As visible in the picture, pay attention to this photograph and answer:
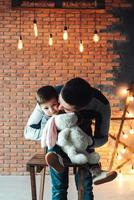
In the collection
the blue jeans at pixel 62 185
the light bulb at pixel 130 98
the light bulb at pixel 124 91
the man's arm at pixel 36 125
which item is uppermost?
the man's arm at pixel 36 125

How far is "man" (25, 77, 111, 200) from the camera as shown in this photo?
2.76 m

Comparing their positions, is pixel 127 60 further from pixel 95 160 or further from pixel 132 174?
pixel 95 160

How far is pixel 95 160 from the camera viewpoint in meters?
2.93

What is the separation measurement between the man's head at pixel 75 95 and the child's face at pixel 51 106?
217 mm

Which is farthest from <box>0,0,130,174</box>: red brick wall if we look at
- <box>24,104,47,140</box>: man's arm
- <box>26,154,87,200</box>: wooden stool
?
<box>24,104,47,140</box>: man's arm

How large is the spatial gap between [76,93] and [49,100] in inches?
13.1

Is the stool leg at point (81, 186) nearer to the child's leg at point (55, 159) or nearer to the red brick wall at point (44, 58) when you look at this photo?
the child's leg at point (55, 159)

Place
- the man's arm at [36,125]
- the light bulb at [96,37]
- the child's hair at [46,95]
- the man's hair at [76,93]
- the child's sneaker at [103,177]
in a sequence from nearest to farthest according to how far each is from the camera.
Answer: the man's hair at [76,93] < the child's sneaker at [103,177] < the child's hair at [46,95] < the man's arm at [36,125] < the light bulb at [96,37]

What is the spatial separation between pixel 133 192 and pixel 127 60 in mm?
1821

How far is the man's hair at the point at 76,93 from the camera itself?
2.74 m

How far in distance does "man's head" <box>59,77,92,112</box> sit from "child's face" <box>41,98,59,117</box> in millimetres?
217

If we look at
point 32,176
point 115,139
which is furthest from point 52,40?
point 32,176

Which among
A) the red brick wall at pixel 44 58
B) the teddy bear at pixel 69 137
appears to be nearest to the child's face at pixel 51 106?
the teddy bear at pixel 69 137

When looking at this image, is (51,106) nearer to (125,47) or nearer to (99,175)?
(99,175)
